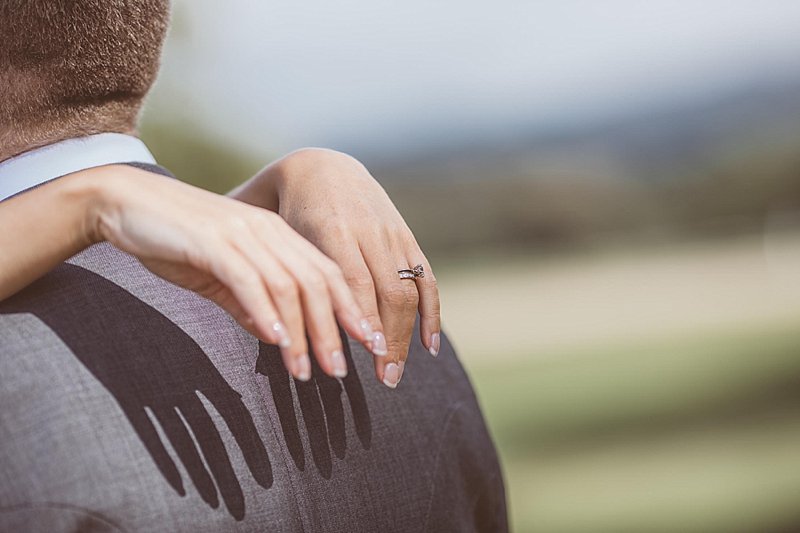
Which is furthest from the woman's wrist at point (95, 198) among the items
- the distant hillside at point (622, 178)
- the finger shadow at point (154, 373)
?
the distant hillside at point (622, 178)

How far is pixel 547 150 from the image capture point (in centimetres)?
4369

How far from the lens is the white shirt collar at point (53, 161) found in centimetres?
123

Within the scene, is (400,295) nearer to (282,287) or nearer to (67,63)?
(282,287)

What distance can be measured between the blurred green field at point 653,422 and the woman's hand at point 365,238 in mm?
7136

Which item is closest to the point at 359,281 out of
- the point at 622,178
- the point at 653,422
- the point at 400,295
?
the point at 400,295

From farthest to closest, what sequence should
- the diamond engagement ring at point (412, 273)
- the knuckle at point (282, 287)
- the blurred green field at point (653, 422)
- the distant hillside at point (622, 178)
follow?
the distant hillside at point (622, 178)
the blurred green field at point (653, 422)
the diamond engagement ring at point (412, 273)
the knuckle at point (282, 287)

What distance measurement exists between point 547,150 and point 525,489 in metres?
35.6

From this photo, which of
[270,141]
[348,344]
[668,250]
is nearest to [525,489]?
[348,344]

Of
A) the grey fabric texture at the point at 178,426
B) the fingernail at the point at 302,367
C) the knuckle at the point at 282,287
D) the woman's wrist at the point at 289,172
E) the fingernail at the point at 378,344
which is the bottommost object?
the grey fabric texture at the point at 178,426

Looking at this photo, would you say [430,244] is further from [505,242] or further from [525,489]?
[525,489]

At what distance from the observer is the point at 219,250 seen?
3.16 feet

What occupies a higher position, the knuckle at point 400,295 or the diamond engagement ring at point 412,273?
the diamond engagement ring at point 412,273

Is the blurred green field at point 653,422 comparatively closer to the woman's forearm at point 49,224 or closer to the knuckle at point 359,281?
the knuckle at point 359,281

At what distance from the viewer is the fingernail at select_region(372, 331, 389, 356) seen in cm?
112
